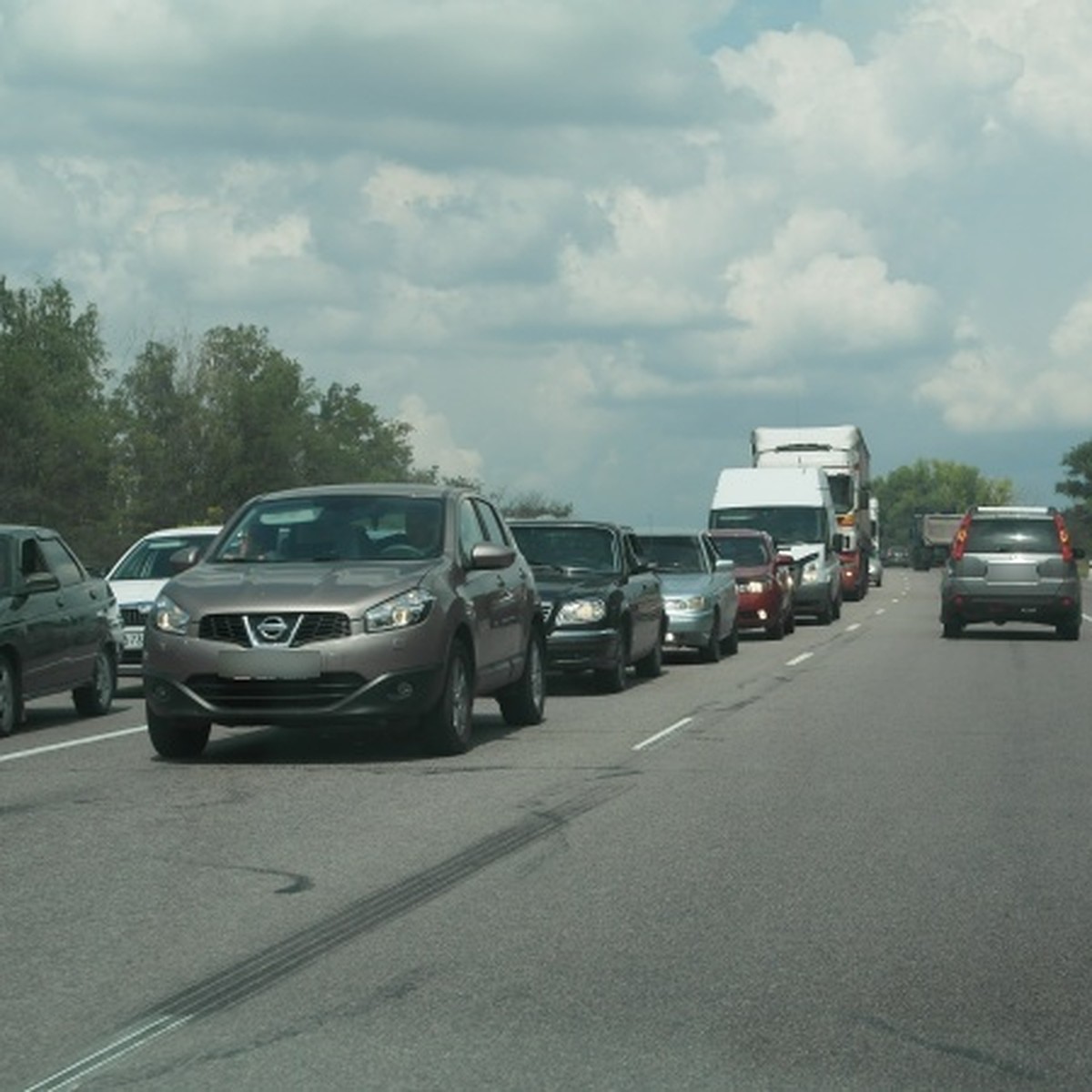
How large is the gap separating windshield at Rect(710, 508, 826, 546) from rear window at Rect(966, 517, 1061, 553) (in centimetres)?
813

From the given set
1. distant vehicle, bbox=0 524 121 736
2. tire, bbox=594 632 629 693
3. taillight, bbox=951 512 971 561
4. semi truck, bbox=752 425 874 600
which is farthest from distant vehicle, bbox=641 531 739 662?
semi truck, bbox=752 425 874 600

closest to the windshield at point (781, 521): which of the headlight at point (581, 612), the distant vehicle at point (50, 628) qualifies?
the headlight at point (581, 612)

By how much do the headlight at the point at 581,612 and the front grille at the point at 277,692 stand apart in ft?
23.2

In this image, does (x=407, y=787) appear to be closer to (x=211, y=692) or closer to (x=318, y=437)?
(x=211, y=692)

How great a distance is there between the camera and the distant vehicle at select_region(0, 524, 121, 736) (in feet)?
55.8

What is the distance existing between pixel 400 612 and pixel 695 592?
1295cm

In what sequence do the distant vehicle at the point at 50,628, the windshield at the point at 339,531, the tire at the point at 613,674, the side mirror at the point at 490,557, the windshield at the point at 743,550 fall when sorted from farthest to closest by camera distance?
the windshield at the point at 743,550 < the tire at the point at 613,674 < the distant vehicle at the point at 50,628 < the windshield at the point at 339,531 < the side mirror at the point at 490,557

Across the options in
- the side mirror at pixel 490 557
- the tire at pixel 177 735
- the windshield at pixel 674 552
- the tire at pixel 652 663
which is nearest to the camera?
the tire at pixel 177 735

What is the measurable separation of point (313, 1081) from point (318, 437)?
105668mm

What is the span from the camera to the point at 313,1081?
5984 millimetres

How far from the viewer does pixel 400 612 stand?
14.1m

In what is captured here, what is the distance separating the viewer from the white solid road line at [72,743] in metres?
15.0

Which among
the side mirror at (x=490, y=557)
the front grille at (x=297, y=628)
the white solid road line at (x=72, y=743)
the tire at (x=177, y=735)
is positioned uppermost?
the side mirror at (x=490, y=557)

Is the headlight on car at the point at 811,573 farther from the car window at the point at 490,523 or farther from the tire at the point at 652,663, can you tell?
the car window at the point at 490,523
